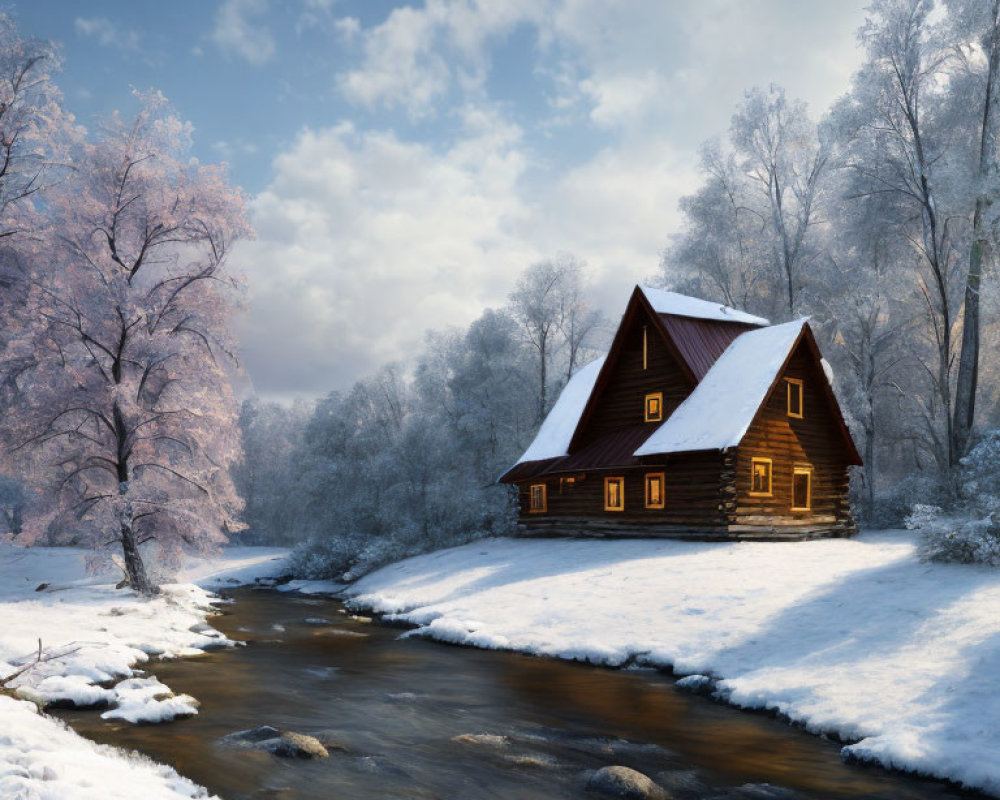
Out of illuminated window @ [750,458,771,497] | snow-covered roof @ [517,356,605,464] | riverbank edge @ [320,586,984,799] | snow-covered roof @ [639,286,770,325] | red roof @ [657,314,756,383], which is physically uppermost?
snow-covered roof @ [639,286,770,325]

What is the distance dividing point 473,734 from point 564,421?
26253 mm

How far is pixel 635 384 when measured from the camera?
31.3 meters

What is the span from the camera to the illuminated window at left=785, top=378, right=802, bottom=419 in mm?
28234

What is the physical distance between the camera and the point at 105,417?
2133 cm

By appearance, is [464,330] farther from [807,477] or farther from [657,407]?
[807,477]

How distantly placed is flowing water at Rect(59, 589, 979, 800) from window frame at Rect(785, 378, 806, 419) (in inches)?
656

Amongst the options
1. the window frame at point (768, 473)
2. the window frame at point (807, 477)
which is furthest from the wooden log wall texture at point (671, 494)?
the window frame at point (807, 477)

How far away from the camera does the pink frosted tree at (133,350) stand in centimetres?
2048

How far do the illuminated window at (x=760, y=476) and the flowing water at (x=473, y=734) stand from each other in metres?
13.6

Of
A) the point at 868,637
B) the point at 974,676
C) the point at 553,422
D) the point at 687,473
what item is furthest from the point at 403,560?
the point at 974,676

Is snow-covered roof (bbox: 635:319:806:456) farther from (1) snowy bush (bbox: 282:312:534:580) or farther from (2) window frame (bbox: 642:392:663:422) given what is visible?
(1) snowy bush (bbox: 282:312:534:580)

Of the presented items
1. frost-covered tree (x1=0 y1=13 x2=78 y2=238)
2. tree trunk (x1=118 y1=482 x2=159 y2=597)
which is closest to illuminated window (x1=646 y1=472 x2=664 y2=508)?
tree trunk (x1=118 y1=482 x2=159 y2=597)

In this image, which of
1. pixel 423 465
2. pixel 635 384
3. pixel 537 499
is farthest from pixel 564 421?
pixel 423 465

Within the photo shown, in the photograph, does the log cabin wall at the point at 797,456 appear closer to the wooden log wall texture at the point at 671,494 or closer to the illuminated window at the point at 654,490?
the wooden log wall texture at the point at 671,494
